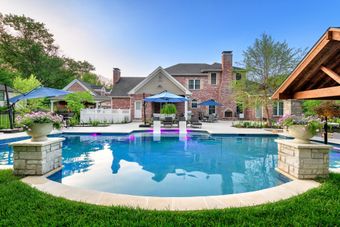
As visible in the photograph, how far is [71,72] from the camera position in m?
40.0

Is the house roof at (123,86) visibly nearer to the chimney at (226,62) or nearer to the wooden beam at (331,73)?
the chimney at (226,62)

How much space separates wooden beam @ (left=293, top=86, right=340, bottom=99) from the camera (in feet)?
11.8

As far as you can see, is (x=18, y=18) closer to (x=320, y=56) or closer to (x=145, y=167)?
(x=145, y=167)

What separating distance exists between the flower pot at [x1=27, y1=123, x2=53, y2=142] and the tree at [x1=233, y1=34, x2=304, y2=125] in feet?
52.8

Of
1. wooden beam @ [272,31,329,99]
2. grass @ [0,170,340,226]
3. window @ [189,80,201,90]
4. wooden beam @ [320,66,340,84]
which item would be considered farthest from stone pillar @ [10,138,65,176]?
window @ [189,80,201,90]

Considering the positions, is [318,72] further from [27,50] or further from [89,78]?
[89,78]

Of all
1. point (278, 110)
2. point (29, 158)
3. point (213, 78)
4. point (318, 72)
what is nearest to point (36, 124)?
point (29, 158)

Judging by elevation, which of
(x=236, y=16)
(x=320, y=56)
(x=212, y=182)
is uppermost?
(x=236, y=16)

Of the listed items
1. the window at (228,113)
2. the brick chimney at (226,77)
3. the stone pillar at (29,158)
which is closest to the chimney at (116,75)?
the brick chimney at (226,77)

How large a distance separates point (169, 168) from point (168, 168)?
0.03 m

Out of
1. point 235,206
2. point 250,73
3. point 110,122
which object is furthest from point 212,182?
point 110,122

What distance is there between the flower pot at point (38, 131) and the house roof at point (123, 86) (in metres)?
19.1

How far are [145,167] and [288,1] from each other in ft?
50.5

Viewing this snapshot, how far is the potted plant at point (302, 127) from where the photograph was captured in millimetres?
4409
